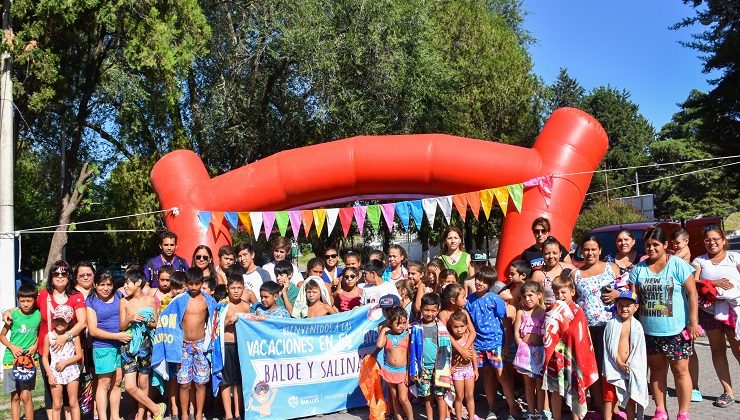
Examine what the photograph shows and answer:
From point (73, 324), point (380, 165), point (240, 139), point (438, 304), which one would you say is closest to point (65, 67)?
point (240, 139)

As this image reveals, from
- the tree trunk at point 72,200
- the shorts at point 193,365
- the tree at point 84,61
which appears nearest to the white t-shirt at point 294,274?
the shorts at point 193,365

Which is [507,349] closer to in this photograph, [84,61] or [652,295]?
[652,295]

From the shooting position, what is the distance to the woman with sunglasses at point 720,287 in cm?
567

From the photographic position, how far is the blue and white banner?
5.87 m

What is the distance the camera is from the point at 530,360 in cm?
530

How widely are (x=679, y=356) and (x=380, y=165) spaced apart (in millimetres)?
4775

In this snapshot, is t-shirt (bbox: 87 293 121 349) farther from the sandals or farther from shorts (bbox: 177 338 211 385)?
the sandals

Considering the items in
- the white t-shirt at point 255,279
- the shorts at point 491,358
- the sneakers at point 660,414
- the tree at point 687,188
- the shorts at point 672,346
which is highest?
the tree at point 687,188

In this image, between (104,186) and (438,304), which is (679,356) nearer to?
(438,304)

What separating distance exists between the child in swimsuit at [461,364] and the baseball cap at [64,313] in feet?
10.4

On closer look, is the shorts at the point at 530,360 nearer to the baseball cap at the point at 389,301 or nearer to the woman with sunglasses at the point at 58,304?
the baseball cap at the point at 389,301

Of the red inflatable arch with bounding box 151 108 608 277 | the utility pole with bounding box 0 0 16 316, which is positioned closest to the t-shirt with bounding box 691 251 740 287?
the red inflatable arch with bounding box 151 108 608 277

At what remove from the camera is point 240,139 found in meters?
16.8

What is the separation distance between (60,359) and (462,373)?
3.36 m
